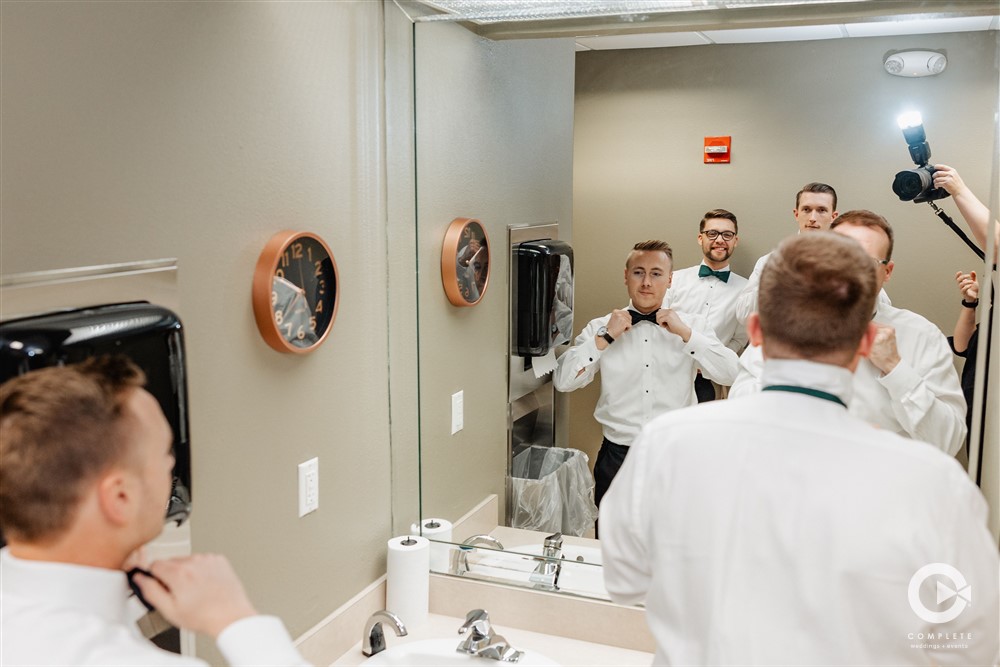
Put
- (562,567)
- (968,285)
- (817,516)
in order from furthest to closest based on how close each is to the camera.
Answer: (562,567) → (968,285) → (817,516)

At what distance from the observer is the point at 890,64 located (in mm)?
1725

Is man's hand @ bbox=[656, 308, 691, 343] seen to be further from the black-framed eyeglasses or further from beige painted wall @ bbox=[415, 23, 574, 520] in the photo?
beige painted wall @ bbox=[415, 23, 574, 520]

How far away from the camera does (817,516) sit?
115 centimetres

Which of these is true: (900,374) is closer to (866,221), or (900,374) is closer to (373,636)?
(866,221)

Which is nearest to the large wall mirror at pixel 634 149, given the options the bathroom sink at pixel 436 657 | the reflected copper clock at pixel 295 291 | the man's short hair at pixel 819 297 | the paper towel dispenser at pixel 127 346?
the bathroom sink at pixel 436 657

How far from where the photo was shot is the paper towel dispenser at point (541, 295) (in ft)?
6.70

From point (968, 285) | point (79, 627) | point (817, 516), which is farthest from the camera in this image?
point (968, 285)

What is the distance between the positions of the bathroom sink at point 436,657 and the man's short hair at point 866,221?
1070 millimetres

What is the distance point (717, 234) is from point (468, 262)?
63cm

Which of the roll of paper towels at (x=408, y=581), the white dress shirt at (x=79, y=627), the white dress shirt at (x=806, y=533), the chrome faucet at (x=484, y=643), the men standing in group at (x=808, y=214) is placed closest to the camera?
the white dress shirt at (x=79, y=627)

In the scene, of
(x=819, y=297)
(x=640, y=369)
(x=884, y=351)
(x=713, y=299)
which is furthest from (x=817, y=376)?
(x=640, y=369)

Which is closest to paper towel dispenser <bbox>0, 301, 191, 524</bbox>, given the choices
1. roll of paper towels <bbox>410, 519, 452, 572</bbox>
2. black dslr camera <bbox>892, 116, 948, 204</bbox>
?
roll of paper towels <bbox>410, 519, 452, 572</bbox>

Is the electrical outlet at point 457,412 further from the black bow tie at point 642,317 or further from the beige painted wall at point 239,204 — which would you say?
the black bow tie at point 642,317

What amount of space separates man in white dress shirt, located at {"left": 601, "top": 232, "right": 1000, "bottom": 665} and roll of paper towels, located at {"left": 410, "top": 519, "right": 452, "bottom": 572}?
3.34ft
